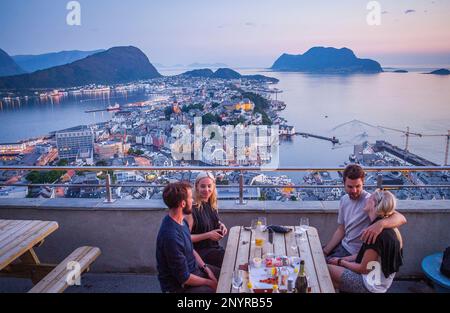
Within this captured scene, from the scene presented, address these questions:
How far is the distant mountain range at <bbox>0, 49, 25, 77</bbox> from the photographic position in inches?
374

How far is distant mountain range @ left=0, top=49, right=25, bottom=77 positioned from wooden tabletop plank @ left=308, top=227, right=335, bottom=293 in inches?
374

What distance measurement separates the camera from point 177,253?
255cm

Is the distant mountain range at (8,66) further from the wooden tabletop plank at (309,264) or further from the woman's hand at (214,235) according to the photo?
the wooden tabletop plank at (309,264)

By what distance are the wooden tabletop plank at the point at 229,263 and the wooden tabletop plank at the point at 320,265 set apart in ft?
2.02

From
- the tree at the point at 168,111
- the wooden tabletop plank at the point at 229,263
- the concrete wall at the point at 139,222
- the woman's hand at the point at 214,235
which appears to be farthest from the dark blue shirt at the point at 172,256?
the tree at the point at 168,111

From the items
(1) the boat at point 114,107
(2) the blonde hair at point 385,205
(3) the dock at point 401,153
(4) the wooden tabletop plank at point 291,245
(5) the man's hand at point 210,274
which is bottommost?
(5) the man's hand at point 210,274

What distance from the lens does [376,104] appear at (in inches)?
493

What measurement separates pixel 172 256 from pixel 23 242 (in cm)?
148

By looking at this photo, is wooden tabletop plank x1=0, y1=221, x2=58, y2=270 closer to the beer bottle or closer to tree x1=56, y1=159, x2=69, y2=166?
the beer bottle

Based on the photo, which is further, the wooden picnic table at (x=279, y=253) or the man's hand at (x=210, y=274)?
the man's hand at (x=210, y=274)

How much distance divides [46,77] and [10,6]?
2.27 m

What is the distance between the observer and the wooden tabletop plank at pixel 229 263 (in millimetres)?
2428

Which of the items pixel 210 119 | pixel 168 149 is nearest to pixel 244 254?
pixel 168 149

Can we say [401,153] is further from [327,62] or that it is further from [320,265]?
[327,62]
